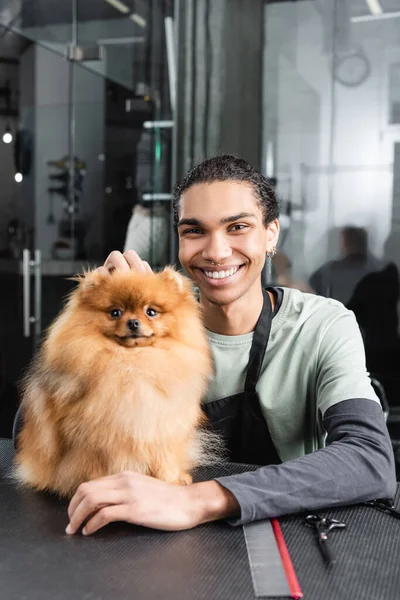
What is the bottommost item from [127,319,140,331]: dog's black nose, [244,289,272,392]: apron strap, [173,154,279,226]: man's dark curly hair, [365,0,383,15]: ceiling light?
[244,289,272,392]: apron strap

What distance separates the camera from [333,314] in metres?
1.64

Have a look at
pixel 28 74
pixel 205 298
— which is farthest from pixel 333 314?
pixel 28 74

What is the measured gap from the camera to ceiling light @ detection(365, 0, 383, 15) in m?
3.45

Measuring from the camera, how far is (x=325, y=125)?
3.60 metres

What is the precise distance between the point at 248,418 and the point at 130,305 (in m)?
0.55

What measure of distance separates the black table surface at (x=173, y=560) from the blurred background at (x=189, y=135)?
220cm

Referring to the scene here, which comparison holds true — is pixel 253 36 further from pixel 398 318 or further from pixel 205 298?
pixel 205 298

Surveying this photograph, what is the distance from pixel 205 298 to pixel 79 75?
297 cm

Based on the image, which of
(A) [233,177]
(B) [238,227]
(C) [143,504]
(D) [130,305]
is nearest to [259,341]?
(B) [238,227]

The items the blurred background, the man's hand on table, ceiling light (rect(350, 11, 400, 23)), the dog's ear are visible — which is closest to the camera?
the man's hand on table

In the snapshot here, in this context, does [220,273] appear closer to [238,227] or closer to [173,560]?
[238,227]

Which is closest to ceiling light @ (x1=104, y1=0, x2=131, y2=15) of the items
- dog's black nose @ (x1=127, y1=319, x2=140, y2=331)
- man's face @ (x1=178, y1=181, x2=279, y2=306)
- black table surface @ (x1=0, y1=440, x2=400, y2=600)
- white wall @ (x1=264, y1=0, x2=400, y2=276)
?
white wall @ (x1=264, y1=0, x2=400, y2=276)

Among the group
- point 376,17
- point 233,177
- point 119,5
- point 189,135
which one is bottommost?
point 233,177

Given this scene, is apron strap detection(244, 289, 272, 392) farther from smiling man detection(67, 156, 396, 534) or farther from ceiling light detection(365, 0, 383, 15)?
ceiling light detection(365, 0, 383, 15)
